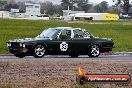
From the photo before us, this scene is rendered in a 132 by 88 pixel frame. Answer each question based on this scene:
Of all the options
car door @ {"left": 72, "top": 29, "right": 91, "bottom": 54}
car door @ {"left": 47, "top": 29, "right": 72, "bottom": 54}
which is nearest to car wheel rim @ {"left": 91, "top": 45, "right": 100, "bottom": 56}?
car door @ {"left": 72, "top": 29, "right": 91, "bottom": 54}

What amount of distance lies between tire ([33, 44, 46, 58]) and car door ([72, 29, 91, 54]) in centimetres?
168

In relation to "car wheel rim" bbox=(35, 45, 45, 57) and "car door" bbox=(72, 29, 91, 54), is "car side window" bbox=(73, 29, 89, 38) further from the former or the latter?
"car wheel rim" bbox=(35, 45, 45, 57)

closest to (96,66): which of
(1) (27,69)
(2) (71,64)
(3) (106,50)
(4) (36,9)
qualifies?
(2) (71,64)

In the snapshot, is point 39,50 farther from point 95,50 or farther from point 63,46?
point 95,50

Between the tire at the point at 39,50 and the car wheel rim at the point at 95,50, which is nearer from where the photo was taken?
the tire at the point at 39,50

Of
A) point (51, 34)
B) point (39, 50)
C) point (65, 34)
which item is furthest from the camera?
point (65, 34)

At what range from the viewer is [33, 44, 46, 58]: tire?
72.8 ft

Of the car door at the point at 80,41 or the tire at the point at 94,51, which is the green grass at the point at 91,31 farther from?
the tire at the point at 94,51

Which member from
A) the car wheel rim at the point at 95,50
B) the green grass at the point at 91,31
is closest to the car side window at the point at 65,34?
the car wheel rim at the point at 95,50

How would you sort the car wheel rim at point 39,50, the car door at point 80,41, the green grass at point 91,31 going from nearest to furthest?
the car wheel rim at point 39,50 < the car door at point 80,41 < the green grass at point 91,31

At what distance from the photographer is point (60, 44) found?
74.9ft

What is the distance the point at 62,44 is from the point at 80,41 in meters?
1.10

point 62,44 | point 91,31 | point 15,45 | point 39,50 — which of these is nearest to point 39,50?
point 39,50

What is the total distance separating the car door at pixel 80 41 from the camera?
23466 mm
